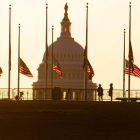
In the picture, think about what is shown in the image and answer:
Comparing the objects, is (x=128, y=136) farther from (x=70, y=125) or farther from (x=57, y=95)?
(x=57, y=95)

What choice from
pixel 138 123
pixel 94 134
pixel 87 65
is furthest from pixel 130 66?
pixel 94 134

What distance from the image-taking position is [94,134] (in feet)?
76.0

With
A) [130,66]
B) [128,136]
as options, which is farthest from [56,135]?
[130,66]

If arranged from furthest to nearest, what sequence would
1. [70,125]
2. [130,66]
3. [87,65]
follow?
[87,65]
[130,66]
[70,125]

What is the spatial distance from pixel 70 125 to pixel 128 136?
5.16 m

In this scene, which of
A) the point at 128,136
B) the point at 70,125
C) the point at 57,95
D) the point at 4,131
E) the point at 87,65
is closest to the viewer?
the point at 128,136

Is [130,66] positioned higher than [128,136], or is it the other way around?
[130,66]

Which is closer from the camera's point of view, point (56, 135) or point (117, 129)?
point (56, 135)

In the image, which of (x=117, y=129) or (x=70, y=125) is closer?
(x=117, y=129)

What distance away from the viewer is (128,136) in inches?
878

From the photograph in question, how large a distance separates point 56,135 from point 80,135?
0.70 metres

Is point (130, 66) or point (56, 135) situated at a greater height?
point (130, 66)

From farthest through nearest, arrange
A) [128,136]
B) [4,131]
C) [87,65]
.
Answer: [87,65] → [4,131] → [128,136]

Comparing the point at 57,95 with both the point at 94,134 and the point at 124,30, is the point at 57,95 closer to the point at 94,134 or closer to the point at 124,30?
the point at 124,30
